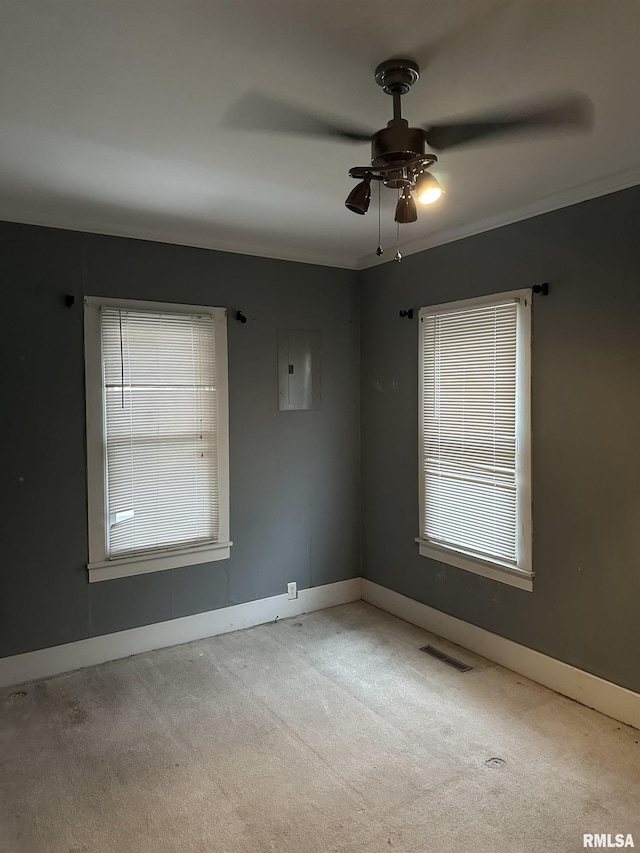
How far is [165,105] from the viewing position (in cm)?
201

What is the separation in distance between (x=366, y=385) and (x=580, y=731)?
8.41 feet

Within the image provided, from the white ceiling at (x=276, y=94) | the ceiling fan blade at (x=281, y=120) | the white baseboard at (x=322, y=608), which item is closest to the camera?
the white ceiling at (x=276, y=94)

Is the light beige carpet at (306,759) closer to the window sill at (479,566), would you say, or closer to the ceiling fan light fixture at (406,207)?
the window sill at (479,566)

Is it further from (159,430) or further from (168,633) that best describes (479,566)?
(159,430)

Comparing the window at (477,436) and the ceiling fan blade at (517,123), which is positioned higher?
the ceiling fan blade at (517,123)

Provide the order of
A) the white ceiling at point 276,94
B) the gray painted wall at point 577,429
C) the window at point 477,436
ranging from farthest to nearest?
1. the window at point 477,436
2. the gray painted wall at point 577,429
3. the white ceiling at point 276,94

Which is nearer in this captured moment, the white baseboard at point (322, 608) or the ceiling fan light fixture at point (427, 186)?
the ceiling fan light fixture at point (427, 186)

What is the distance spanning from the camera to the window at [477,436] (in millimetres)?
3172

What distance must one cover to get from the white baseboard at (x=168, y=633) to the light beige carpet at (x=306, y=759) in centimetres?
9

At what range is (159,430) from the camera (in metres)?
3.59

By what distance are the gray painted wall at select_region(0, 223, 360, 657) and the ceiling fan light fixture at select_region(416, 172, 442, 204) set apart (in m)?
1.98

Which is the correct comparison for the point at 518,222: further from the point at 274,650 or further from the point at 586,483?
the point at 274,650

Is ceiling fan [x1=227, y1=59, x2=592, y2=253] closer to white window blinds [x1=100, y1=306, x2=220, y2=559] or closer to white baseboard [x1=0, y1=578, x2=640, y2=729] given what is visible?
white window blinds [x1=100, y1=306, x2=220, y2=559]

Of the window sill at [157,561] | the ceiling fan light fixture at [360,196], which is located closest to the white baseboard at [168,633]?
the window sill at [157,561]
